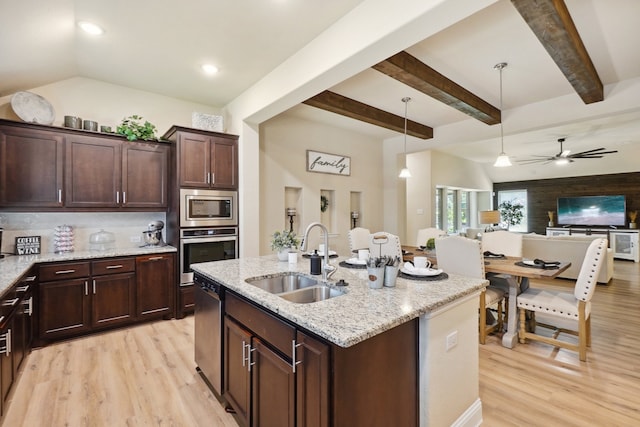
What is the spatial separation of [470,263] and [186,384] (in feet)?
9.01

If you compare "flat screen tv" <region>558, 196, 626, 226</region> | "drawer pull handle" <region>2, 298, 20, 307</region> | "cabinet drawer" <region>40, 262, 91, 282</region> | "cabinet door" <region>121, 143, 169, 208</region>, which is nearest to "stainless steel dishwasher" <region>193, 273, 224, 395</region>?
"drawer pull handle" <region>2, 298, 20, 307</region>

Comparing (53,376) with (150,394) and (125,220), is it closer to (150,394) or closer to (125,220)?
(150,394)

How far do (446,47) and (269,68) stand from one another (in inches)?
70.5

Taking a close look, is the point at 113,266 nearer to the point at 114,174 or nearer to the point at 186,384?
the point at 114,174

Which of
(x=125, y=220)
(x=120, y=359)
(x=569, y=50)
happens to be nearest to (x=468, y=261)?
(x=569, y=50)

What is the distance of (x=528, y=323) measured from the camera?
131 inches

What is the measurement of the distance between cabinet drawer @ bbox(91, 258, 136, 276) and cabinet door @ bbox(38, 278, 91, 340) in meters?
0.13

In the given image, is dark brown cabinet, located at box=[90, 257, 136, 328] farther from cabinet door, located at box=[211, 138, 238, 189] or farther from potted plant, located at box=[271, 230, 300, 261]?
potted plant, located at box=[271, 230, 300, 261]

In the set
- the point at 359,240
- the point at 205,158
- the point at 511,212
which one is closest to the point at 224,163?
the point at 205,158

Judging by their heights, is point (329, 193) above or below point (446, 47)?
below

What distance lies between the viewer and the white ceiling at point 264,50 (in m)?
2.31

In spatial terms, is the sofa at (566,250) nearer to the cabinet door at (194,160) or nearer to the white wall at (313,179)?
the white wall at (313,179)

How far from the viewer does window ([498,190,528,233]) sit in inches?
404

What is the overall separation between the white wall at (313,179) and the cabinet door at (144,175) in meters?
1.30
